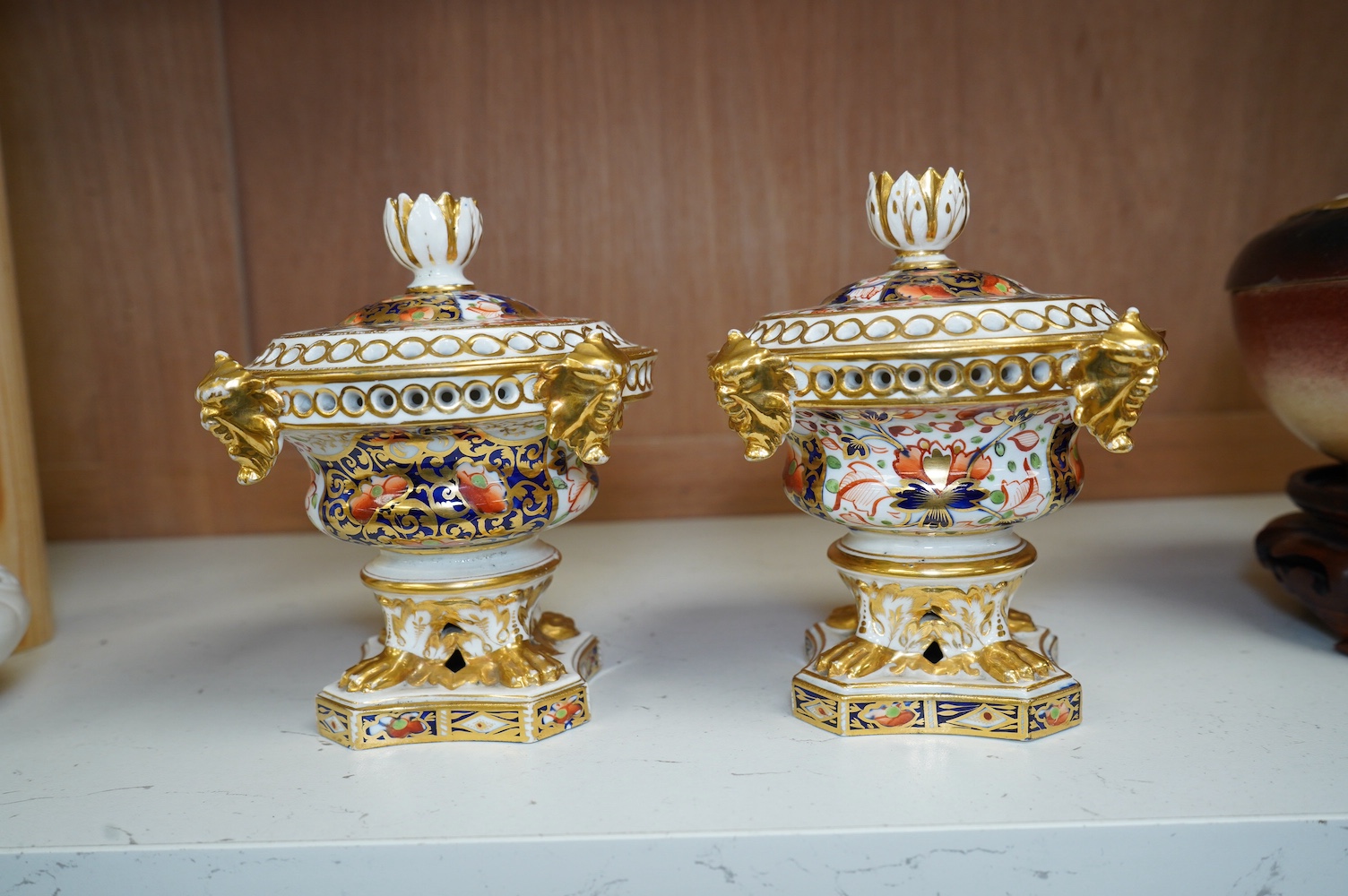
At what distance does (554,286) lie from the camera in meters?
1.32

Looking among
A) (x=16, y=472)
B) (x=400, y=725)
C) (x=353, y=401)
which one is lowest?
(x=400, y=725)

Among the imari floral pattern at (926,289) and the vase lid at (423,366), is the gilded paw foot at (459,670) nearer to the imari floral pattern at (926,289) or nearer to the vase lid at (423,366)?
the vase lid at (423,366)

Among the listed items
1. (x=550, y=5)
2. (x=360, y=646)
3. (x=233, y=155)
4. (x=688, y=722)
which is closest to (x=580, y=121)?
(x=550, y=5)

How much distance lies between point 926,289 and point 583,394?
224 mm

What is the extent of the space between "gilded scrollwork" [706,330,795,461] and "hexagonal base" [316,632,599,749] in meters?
0.21

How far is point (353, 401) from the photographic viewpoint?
1.97ft

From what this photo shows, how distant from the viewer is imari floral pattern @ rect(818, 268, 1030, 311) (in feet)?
2.09

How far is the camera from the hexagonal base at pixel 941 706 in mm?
624

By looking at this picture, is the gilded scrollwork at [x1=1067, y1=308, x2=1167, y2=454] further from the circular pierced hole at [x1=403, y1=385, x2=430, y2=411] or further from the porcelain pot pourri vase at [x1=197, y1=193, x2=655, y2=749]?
the circular pierced hole at [x1=403, y1=385, x2=430, y2=411]

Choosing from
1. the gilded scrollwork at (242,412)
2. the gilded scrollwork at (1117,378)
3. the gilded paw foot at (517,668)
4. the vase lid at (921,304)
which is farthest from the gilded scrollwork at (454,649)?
the gilded scrollwork at (1117,378)

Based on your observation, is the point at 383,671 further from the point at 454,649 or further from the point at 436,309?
the point at 436,309

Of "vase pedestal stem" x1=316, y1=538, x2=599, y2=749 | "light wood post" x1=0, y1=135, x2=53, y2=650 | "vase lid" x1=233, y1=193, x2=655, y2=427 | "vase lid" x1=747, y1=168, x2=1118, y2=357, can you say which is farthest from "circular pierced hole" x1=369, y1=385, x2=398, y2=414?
"light wood post" x1=0, y1=135, x2=53, y2=650

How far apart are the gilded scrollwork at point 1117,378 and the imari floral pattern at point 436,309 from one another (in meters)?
0.34

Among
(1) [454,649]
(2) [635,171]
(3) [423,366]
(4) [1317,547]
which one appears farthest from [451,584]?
(2) [635,171]
